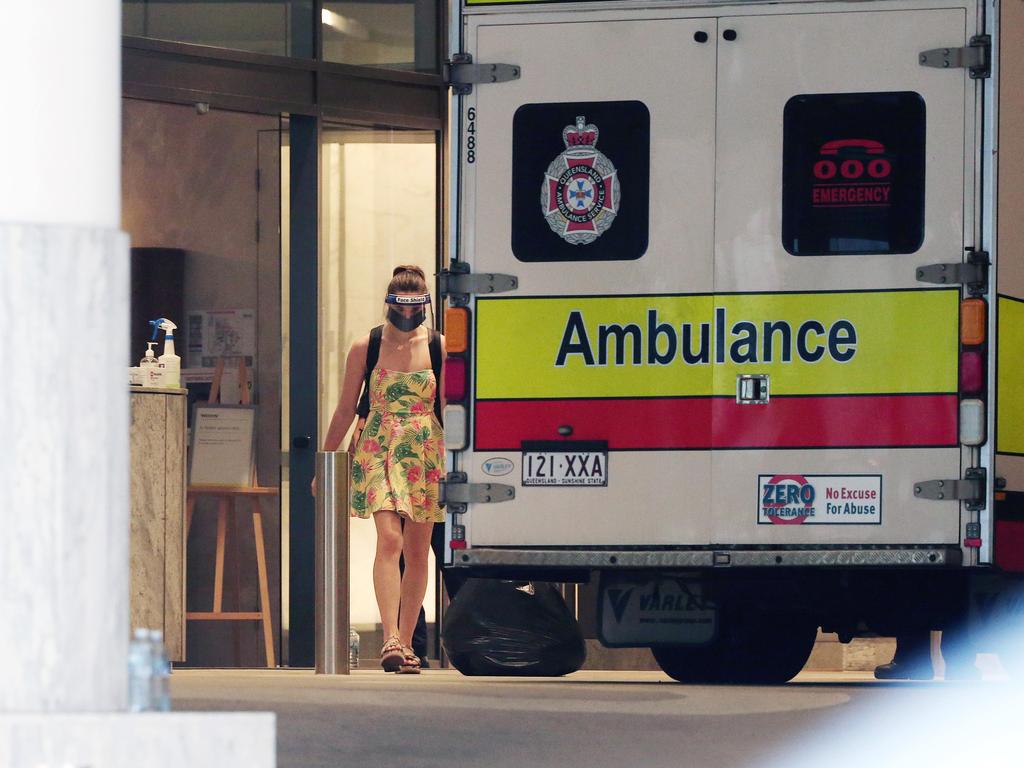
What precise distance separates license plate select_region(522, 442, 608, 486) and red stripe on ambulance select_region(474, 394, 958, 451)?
4cm

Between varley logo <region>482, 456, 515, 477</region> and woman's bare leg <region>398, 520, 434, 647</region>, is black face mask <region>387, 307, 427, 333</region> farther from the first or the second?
varley logo <region>482, 456, 515, 477</region>

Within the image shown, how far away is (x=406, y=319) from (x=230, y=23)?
229 centimetres

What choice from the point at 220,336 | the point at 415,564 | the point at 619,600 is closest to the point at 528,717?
the point at 619,600

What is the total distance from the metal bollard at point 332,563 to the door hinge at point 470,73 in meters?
2.00

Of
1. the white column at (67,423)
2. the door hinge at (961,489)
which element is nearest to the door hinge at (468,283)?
the door hinge at (961,489)

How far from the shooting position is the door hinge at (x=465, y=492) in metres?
7.87

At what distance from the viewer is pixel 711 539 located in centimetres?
776

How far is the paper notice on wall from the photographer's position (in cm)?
1138

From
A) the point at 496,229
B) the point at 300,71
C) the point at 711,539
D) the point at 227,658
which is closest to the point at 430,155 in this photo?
the point at 300,71

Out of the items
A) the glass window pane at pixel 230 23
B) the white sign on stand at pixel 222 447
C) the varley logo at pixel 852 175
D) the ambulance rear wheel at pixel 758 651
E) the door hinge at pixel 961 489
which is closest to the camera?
the door hinge at pixel 961 489

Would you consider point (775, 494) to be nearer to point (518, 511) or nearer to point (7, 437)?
point (518, 511)

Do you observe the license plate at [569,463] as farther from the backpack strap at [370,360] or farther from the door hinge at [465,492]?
the backpack strap at [370,360]

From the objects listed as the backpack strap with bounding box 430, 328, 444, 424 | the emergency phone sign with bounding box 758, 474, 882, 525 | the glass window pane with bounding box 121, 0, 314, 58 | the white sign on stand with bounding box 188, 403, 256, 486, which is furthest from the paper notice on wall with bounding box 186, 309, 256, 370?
the emergency phone sign with bounding box 758, 474, 882, 525

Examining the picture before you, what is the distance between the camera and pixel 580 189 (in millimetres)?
7961
